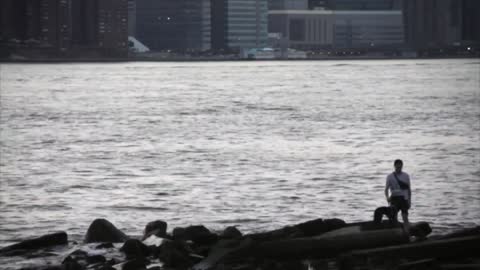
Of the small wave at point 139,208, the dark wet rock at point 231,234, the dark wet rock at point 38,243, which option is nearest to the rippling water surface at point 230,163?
the small wave at point 139,208

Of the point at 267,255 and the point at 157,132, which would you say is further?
the point at 157,132

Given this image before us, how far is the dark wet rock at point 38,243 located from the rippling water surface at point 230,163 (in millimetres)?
2844

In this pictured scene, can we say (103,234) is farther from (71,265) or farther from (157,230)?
(71,265)

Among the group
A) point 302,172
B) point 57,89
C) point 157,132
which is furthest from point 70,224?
point 57,89

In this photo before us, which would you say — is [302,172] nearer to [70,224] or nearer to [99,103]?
[70,224]

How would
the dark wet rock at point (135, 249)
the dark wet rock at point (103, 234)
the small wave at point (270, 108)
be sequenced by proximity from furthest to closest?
the small wave at point (270, 108)
the dark wet rock at point (103, 234)
the dark wet rock at point (135, 249)

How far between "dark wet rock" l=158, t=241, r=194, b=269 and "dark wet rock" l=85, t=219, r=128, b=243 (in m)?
3.95

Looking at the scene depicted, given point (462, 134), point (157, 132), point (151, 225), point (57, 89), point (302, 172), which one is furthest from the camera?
point (57, 89)

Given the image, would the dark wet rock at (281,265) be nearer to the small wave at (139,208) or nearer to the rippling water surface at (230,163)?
the rippling water surface at (230,163)

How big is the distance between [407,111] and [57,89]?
7751 cm

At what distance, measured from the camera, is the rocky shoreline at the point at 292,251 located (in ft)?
77.2

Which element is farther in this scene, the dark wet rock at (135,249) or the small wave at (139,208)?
the small wave at (139,208)

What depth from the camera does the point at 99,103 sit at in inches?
5246

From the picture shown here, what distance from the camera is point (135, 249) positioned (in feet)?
88.1
